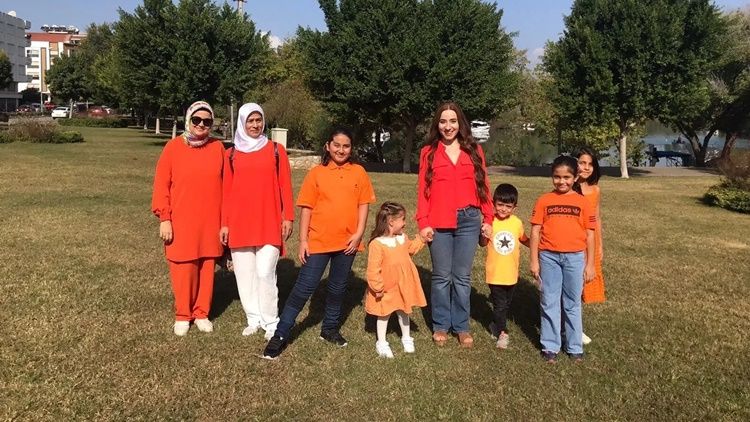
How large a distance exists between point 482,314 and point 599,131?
59.5 feet

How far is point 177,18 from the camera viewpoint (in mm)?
27219

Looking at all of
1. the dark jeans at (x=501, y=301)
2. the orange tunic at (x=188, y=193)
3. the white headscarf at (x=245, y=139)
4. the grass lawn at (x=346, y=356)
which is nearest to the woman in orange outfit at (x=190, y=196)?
the orange tunic at (x=188, y=193)

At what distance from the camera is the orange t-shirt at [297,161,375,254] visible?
14.0 ft

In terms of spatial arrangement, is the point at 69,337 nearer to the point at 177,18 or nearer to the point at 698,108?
the point at 698,108

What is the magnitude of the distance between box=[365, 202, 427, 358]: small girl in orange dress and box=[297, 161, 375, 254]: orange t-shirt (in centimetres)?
24

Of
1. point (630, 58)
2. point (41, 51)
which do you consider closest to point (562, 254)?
point (630, 58)

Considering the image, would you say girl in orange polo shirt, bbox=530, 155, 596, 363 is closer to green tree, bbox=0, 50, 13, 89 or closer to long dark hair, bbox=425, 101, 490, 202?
long dark hair, bbox=425, 101, 490, 202

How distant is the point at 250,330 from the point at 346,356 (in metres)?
0.90

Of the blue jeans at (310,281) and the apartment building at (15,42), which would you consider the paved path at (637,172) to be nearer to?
the blue jeans at (310,281)

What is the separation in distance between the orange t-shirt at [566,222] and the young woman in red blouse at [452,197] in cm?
45

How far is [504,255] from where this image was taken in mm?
4676

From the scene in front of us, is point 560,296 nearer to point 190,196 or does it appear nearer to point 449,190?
point 449,190

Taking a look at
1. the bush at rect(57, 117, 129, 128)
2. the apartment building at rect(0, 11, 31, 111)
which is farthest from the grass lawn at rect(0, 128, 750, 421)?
the apartment building at rect(0, 11, 31, 111)

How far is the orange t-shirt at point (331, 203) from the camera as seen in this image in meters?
4.26
